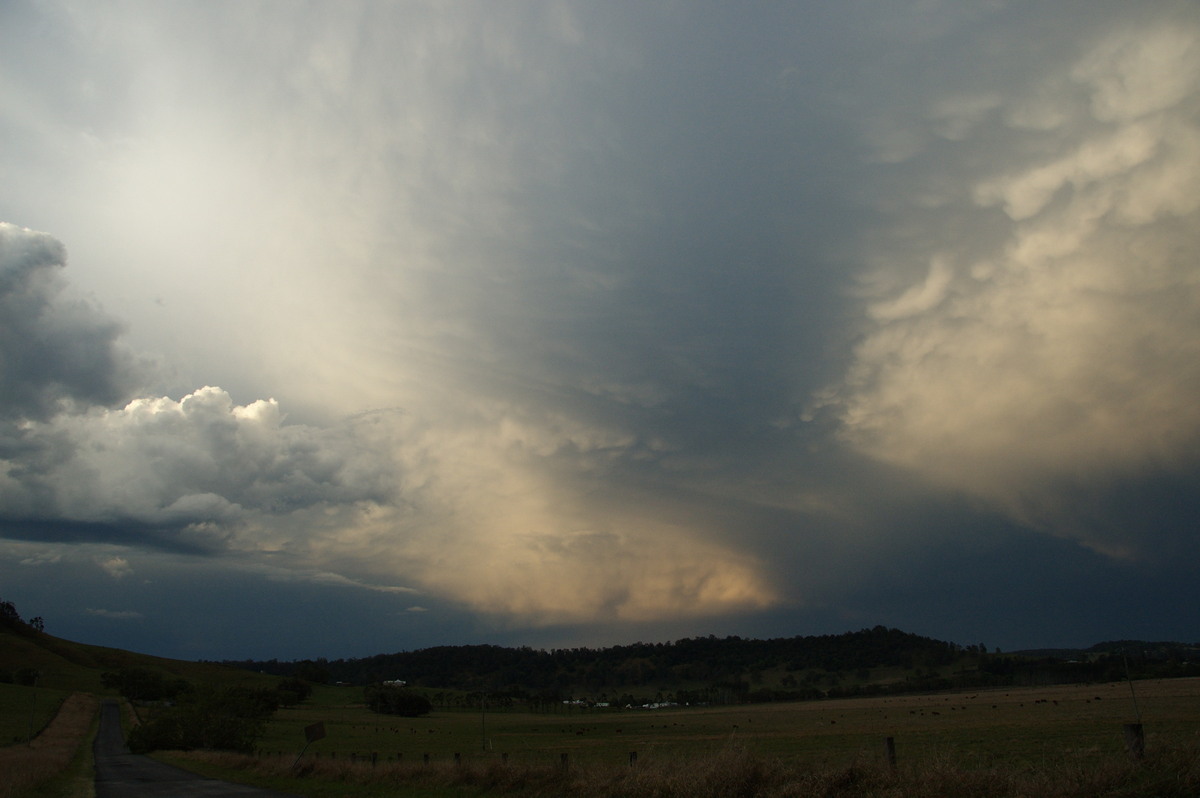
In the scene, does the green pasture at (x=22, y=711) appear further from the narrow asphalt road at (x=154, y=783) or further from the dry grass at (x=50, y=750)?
the narrow asphalt road at (x=154, y=783)

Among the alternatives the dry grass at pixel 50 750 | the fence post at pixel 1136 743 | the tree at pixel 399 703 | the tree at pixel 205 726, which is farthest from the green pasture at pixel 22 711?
the fence post at pixel 1136 743

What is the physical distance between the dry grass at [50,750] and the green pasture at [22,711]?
1630mm

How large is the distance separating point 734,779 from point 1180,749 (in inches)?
334

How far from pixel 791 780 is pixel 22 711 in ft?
453

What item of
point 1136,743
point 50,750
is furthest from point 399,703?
point 1136,743

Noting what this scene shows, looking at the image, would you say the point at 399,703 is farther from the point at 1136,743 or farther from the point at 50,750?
the point at 1136,743

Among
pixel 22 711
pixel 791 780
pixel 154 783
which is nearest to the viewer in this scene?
pixel 791 780

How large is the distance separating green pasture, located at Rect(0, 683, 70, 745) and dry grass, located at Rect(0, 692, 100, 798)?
1630 millimetres

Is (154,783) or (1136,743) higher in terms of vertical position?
(1136,743)

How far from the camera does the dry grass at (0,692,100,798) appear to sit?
30.8 meters

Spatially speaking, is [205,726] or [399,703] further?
[399,703]

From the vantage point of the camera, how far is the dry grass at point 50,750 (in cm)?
3084

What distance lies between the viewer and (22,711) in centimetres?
10838

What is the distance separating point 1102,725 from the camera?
5075 cm
